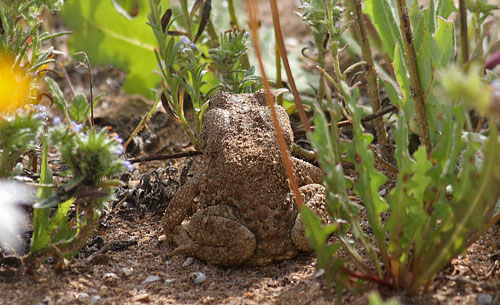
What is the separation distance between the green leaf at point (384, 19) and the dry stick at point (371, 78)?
212 millimetres

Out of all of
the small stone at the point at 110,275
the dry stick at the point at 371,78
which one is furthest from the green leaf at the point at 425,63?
the small stone at the point at 110,275

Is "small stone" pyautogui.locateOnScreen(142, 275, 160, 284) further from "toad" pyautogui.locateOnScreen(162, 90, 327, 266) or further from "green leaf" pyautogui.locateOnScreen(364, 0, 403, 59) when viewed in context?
"green leaf" pyautogui.locateOnScreen(364, 0, 403, 59)

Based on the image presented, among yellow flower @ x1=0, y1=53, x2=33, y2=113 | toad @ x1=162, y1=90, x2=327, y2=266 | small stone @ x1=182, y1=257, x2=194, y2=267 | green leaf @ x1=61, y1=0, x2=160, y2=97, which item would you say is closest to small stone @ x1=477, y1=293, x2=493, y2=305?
toad @ x1=162, y1=90, x2=327, y2=266

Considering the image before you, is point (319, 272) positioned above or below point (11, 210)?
below

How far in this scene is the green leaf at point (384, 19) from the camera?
338 cm

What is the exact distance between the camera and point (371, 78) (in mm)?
3303

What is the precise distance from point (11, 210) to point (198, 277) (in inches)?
34.9

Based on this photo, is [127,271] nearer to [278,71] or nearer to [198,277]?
[198,277]

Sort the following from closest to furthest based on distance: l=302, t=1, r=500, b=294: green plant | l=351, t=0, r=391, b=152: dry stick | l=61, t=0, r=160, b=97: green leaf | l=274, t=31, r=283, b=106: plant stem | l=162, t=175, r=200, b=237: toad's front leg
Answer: l=302, t=1, r=500, b=294: green plant < l=162, t=175, r=200, b=237: toad's front leg < l=351, t=0, r=391, b=152: dry stick < l=274, t=31, r=283, b=106: plant stem < l=61, t=0, r=160, b=97: green leaf

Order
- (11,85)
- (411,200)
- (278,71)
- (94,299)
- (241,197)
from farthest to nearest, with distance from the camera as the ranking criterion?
(278,71) → (241,197) → (11,85) → (94,299) → (411,200)

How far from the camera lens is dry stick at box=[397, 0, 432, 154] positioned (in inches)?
101

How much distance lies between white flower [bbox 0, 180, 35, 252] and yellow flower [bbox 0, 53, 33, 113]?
1.19 ft

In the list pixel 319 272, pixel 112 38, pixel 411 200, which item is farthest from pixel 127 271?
pixel 112 38

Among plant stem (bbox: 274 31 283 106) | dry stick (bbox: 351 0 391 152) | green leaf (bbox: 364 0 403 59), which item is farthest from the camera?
plant stem (bbox: 274 31 283 106)
